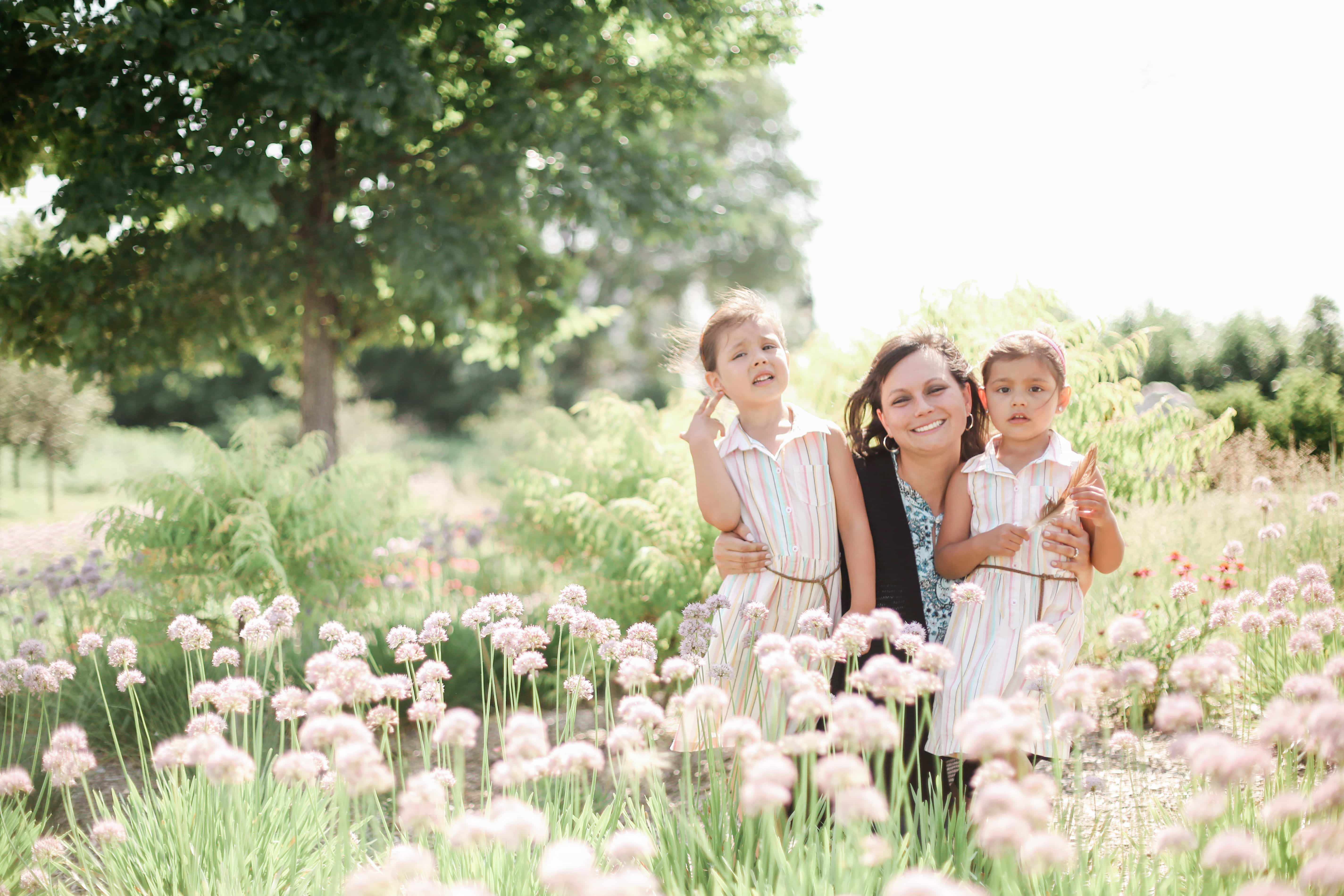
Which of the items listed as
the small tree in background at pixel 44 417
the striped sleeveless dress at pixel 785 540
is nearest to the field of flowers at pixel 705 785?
the striped sleeveless dress at pixel 785 540

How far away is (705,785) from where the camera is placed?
418 cm

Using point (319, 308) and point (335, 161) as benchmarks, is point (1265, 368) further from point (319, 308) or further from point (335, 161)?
point (319, 308)

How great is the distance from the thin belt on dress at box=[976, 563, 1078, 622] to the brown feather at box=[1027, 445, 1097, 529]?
15 cm

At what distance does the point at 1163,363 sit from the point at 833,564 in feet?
31.3

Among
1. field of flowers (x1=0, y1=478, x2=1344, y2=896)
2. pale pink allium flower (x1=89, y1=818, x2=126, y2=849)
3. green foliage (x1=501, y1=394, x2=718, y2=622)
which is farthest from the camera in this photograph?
green foliage (x1=501, y1=394, x2=718, y2=622)

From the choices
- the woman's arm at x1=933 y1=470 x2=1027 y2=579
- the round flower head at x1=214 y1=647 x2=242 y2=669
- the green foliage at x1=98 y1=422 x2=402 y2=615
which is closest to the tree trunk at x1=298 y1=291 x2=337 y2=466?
the green foliage at x1=98 y1=422 x2=402 y2=615

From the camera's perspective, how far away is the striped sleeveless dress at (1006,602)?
8.93 ft

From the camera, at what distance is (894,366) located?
9.98 ft

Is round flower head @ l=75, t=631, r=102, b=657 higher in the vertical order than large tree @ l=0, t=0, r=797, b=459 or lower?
lower

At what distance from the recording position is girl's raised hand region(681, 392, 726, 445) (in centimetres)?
309

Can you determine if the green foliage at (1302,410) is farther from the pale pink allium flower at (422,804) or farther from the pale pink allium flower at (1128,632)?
the pale pink allium flower at (422,804)

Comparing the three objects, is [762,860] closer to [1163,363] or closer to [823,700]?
[823,700]

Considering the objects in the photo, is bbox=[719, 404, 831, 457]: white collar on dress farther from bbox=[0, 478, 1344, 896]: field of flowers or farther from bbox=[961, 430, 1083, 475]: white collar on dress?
bbox=[0, 478, 1344, 896]: field of flowers

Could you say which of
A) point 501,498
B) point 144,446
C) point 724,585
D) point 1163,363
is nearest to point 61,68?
point 501,498
